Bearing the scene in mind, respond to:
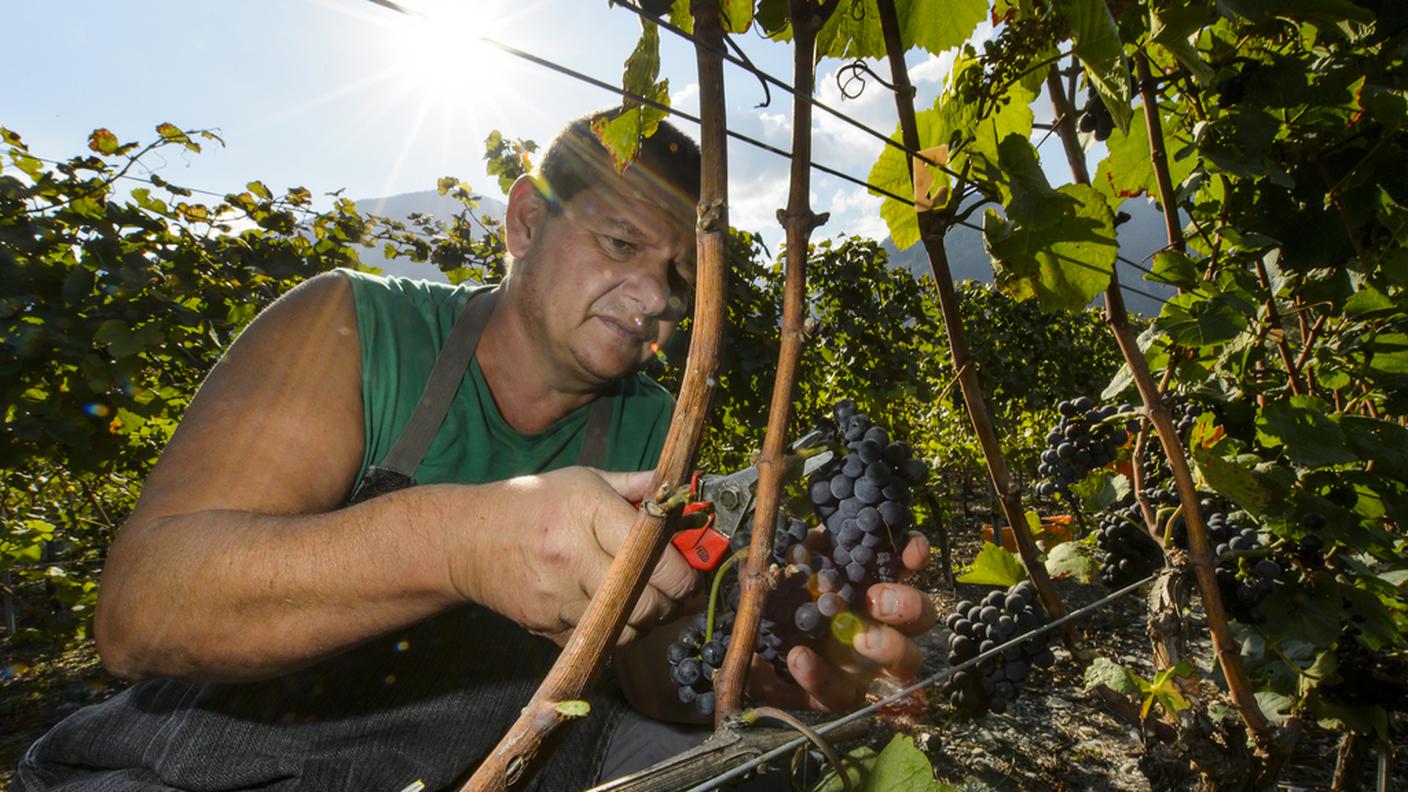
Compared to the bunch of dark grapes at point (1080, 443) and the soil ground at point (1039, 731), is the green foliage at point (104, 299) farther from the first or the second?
the bunch of dark grapes at point (1080, 443)

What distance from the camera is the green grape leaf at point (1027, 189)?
1147 mm

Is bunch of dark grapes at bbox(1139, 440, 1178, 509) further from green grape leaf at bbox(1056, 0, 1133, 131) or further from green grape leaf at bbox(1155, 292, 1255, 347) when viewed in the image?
green grape leaf at bbox(1056, 0, 1133, 131)

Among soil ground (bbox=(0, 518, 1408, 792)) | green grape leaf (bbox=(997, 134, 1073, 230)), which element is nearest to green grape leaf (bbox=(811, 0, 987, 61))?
green grape leaf (bbox=(997, 134, 1073, 230))

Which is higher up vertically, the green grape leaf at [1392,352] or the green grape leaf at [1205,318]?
the green grape leaf at [1392,352]

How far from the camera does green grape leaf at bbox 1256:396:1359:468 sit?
153 cm

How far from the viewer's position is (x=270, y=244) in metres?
4.62

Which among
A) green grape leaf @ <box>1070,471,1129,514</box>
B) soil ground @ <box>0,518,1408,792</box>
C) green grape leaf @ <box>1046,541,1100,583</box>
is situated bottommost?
soil ground @ <box>0,518,1408,792</box>

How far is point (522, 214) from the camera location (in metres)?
2.09

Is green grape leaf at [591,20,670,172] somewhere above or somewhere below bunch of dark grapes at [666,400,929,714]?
above

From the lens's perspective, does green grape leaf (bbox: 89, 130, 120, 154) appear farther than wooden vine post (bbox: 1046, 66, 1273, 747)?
Yes

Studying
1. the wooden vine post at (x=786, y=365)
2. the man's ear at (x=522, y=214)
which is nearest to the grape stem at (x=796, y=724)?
the wooden vine post at (x=786, y=365)

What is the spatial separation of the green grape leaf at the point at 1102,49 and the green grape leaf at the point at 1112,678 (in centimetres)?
138

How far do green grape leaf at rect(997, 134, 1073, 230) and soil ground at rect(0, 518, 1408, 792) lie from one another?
67.3 inches

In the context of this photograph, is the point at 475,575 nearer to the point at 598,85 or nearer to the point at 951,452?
the point at 598,85
